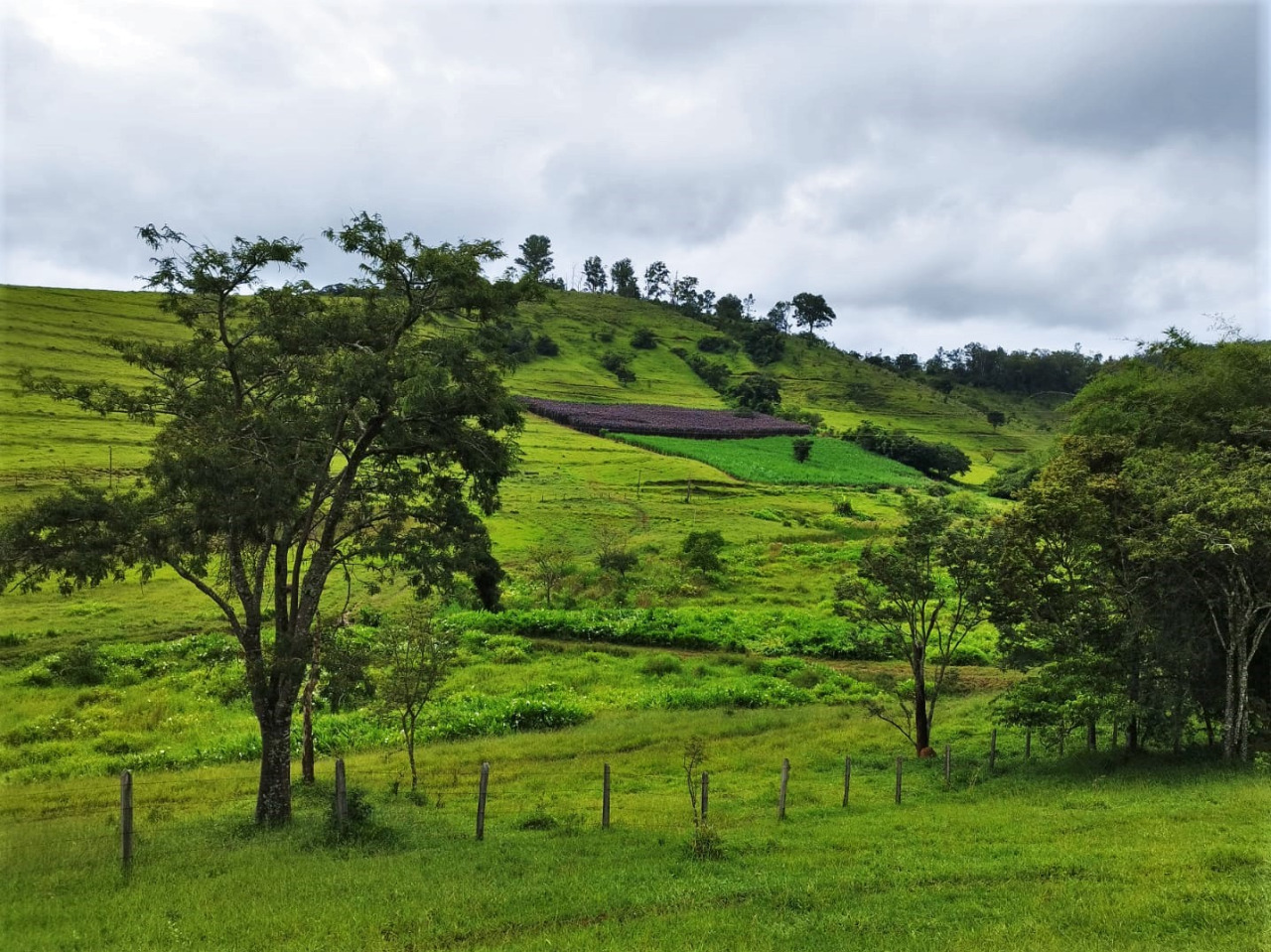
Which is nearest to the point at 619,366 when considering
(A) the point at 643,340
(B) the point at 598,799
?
(A) the point at 643,340

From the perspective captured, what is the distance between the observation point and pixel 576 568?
51.0 meters

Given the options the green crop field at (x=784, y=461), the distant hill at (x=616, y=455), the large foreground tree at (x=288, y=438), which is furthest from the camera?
the green crop field at (x=784, y=461)

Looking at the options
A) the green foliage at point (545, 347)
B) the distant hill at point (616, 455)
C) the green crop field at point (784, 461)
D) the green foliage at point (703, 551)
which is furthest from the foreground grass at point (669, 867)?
the green foliage at point (545, 347)

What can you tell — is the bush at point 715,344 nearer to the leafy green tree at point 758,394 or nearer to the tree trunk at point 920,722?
the leafy green tree at point 758,394

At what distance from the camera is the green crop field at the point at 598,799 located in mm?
11148

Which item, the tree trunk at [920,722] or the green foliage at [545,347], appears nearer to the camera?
the tree trunk at [920,722]

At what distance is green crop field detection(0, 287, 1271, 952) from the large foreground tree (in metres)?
3.77

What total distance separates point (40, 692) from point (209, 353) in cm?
2023

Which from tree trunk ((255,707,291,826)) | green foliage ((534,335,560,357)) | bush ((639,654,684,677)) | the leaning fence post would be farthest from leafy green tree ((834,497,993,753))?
green foliage ((534,335,560,357))

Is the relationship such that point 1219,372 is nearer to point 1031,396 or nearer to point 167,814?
point 167,814

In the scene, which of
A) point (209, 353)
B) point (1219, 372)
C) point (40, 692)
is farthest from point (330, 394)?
point (1219, 372)

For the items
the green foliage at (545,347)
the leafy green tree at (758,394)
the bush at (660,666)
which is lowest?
the bush at (660,666)

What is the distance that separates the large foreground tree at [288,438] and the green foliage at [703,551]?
33734 millimetres

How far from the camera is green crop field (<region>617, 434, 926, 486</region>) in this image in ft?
→ 291
